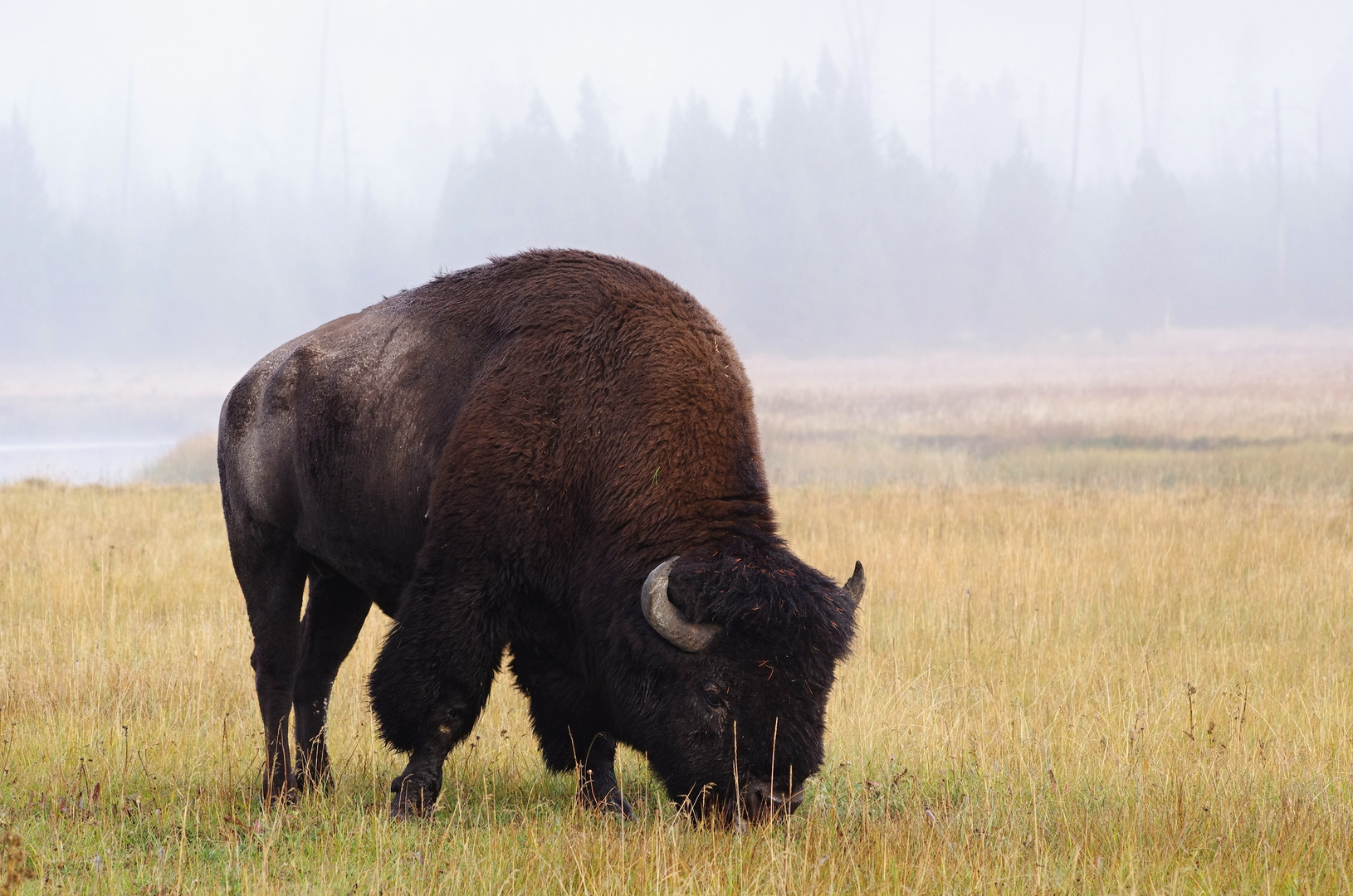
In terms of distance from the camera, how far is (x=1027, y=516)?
1470 cm

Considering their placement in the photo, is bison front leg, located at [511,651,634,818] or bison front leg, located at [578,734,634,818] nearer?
bison front leg, located at [511,651,634,818]

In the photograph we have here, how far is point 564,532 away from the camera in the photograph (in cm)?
490

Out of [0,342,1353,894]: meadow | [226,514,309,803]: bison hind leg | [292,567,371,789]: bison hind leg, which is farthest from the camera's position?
[292,567,371,789]: bison hind leg

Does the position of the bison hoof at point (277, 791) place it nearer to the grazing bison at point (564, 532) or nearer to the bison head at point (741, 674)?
the grazing bison at point (564, 532)

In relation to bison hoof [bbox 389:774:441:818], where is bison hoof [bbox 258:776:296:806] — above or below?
below

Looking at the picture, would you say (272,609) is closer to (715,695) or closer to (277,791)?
(277,791)

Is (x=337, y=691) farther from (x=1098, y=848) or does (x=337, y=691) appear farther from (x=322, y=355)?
(x=1098, y=848)

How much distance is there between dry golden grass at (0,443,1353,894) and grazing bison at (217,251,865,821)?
367 mm

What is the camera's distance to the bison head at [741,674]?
13.8 feet

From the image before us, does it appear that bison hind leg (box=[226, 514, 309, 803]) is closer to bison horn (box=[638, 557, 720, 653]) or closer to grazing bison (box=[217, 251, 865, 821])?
grazing bison (box=[217, 251, 865, 821])

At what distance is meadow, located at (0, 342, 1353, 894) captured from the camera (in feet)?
13.4

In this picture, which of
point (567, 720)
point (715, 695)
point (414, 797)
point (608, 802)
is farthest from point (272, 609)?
point (715, 695)

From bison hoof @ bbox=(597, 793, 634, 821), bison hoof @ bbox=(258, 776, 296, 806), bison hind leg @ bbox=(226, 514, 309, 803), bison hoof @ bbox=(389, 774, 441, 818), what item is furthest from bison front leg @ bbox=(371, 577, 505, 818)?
bison hind leg @ bbox=(226, 514, 309, 803)

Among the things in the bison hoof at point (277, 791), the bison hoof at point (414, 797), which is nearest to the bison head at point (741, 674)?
the bison hoof at point (414, 797)
